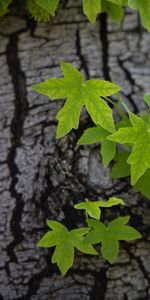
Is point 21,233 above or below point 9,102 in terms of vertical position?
below

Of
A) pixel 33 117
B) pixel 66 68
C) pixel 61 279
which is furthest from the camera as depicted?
pixel 33 117

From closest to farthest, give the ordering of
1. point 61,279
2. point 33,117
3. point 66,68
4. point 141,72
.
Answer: point 66,68, point 61,279, point 33,117, point 141,72

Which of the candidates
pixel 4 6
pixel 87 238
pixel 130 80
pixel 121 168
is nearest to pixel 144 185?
pixel 121 168

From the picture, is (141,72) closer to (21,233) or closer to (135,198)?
(135,198)

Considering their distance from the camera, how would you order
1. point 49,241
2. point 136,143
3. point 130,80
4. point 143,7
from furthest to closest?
1. point 130,80
2. point 143,7
3. point 49,241
4. point 136,143

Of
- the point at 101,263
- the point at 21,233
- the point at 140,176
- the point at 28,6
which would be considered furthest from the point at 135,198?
the point at 28,6

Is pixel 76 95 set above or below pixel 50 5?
below

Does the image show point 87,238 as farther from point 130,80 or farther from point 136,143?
point 130,80
